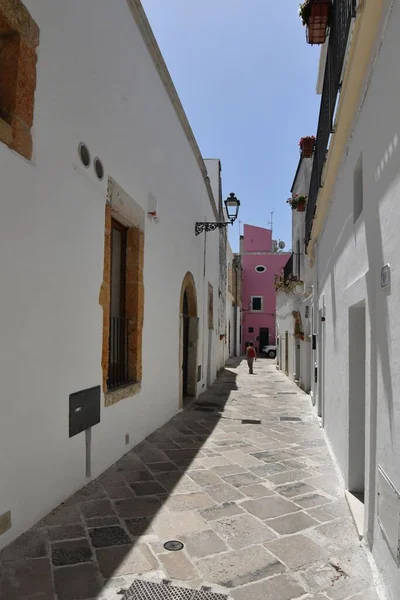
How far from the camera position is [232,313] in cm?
2870

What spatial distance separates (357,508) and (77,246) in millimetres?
3209

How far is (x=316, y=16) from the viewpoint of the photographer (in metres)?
5.46

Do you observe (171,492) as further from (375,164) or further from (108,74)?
(108,74)

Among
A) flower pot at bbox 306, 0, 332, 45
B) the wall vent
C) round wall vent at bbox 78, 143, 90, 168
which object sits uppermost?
flower pot at bbox 306, 0, 332, 45

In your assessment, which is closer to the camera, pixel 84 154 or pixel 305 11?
pixel 84 154

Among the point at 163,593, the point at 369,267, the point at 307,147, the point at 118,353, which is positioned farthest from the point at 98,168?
the point at 307,147

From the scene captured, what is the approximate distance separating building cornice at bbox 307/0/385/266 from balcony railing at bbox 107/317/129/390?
3.08 metres

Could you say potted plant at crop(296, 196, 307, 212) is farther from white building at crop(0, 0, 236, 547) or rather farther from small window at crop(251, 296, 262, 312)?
small window at crop(251, 296, 262, 312)

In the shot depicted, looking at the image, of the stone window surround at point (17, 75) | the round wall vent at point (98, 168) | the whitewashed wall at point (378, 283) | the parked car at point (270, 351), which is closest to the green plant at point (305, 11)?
the whitewashed wall at point (378, 283)

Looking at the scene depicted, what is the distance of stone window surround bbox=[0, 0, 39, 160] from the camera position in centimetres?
311

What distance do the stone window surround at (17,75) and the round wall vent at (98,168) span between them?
1195mm

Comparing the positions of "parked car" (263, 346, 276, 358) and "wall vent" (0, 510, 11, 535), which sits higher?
"parked car" (263, 346, 276, 358)

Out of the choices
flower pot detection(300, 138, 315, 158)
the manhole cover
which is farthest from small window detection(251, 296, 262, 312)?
the manhole cover

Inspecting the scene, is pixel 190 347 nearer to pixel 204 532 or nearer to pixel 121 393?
pixel 121 393
